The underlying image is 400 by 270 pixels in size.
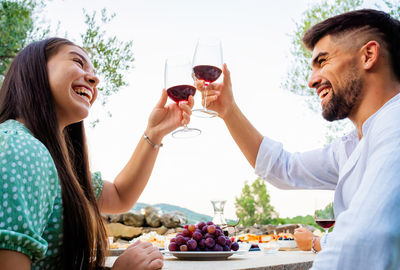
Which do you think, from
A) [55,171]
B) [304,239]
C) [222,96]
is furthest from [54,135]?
[304,239]

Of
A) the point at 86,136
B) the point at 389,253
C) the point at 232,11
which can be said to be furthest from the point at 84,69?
the point at 232,11

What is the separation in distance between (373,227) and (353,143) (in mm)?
1653

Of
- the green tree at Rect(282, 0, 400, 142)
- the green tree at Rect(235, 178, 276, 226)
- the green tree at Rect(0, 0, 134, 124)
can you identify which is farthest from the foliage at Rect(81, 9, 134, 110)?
the green tree at Rect(235, 178, 276, 226)

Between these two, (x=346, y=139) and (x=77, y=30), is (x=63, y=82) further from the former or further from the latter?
(x=77, y=30)

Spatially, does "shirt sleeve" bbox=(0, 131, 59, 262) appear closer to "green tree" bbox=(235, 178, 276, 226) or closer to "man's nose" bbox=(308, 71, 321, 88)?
Result: "man's nose" bbox=(308, 71, 321, 88)

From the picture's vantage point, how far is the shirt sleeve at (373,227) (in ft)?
3.42

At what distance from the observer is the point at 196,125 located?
2541 mm

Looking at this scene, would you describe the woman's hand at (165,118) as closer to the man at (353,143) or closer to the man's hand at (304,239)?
the man at (353,143)

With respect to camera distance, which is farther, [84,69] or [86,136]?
[86,136]

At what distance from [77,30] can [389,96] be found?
10.4 metres

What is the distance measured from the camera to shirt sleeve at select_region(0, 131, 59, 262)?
112cm

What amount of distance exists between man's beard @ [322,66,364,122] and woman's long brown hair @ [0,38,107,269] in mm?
1611

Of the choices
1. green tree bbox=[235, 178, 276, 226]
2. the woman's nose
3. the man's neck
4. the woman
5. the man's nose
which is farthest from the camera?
green tree bbox=[235, 178, 276, 226]

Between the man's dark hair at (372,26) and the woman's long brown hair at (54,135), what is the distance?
1.74 metres
